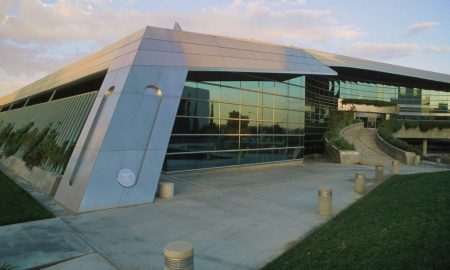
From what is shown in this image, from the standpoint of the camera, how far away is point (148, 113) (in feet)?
42.7

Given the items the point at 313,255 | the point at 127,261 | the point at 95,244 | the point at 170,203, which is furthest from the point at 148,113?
the point at 313,255

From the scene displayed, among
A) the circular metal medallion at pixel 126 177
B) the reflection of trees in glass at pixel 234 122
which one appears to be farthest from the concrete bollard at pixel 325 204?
the reflection of trees in glass at pixel 234 122

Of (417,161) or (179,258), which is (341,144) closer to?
(417,161)

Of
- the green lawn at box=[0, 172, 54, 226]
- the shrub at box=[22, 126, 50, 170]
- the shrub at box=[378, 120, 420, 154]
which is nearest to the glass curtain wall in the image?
the shrub at box=[22, 126, 50, 170]

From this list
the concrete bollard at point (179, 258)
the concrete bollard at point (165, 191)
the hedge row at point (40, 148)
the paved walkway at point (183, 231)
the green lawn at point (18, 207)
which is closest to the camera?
the concrete bollard at point (179, 258)

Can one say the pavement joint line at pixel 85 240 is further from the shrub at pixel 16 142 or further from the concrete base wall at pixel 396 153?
the concrete base wall at pixel 396 153

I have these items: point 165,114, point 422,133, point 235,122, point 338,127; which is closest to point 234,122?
point 235,122

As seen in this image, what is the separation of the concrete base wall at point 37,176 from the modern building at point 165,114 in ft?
0.64

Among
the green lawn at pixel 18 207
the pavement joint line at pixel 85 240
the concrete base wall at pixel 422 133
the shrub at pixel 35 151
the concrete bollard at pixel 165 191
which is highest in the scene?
the concrete base wall at pixel 422 133

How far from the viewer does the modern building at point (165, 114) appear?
471 inches

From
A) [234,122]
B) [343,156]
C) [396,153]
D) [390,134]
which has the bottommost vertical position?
[343,156]

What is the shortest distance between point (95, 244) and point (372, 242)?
571 centimetres

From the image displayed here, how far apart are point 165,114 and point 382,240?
8546mm

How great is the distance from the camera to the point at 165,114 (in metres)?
13.3
